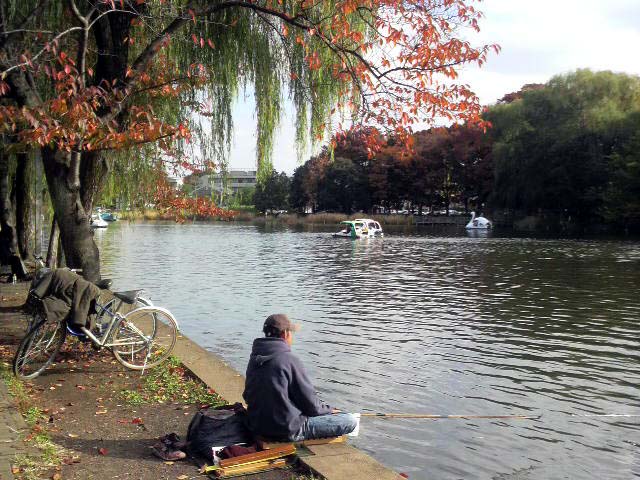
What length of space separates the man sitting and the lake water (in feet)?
5.73

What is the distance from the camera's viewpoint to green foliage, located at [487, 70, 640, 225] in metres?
58.1

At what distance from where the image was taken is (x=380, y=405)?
8.55m

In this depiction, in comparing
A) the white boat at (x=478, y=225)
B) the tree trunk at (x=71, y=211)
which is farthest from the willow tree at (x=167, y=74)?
the white boat at (x=478, y=225)

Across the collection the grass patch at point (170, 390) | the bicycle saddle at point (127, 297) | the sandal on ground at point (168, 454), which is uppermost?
the bicycle saddle at point (127, 297)

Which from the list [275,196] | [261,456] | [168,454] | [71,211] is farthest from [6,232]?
[275,196]

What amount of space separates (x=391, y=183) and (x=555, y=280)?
67.0 metres

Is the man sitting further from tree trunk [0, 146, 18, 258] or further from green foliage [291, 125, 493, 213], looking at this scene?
green foliage [291, 125, 493, 213]

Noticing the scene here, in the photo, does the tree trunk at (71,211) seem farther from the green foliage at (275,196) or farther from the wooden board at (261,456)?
the green foliage at (275,196)

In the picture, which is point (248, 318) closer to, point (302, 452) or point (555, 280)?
point (302, 452)

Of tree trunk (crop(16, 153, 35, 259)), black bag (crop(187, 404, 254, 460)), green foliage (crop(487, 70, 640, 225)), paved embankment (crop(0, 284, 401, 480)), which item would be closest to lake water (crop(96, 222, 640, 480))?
paved embankment (crop(0, 284, 401, 480))

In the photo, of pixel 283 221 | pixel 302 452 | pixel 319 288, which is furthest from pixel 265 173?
pixel 283 221

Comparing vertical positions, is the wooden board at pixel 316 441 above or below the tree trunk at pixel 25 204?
below

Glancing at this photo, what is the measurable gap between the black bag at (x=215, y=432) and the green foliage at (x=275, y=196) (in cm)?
10573

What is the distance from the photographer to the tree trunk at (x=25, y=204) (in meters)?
16.1
